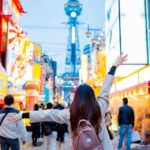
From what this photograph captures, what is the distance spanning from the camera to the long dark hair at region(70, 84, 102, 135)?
145 inches

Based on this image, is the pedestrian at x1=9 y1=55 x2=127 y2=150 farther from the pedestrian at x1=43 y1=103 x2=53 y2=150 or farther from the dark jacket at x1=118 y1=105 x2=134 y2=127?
the dark jacket at x1=118 y1=105 x2=134 y2=127

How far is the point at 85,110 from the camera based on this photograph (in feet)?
12.1

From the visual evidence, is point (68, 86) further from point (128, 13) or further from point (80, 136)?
point (80, 136)

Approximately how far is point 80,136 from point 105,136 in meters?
Answer: 0.52

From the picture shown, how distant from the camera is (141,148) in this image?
15.0 m

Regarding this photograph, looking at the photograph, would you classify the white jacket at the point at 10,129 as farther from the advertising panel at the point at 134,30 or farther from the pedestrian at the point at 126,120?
the advertising panel at the point at 134,30

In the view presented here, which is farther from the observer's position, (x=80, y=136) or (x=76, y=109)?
(x=76, y=109)

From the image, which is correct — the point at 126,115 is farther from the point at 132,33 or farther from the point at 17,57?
the point at 132,33

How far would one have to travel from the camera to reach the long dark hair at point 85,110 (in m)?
3.68

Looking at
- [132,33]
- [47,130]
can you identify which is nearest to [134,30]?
[132,33]

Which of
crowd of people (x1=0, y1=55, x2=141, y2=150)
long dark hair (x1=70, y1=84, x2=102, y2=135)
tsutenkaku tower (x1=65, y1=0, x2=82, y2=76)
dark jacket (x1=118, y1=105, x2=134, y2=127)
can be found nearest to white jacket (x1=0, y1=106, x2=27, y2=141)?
crowd of people (x1=0, y1=55, x2=141, y2=150)

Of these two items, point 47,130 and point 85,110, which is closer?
point 85,110

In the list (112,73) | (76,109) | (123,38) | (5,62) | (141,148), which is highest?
(123,38)

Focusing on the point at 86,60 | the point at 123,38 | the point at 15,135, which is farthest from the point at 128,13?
the point at 86,60
